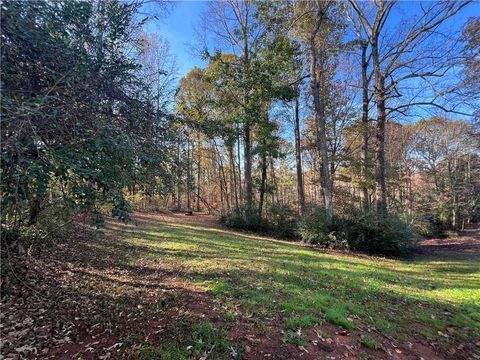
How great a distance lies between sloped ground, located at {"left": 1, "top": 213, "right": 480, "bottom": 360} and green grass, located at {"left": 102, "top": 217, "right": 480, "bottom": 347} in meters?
0.03

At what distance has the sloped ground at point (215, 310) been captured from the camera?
3.23 m

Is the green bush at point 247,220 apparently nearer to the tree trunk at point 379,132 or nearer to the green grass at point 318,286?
the tree trunk at point 379,132

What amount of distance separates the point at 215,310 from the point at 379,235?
9591mm

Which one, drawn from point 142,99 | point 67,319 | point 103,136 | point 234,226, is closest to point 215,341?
point 67,319

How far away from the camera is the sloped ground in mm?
3228

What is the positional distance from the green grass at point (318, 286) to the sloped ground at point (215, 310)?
3 cm

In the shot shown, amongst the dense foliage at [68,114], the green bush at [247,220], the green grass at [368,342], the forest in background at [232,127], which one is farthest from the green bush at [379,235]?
the dense foliage at [68,114]

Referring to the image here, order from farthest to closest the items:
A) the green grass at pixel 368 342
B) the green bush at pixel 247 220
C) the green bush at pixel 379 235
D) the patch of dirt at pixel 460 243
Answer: the green bush at pixel 247 220 < the patch of dirt at pixel 460 243 < the green bush at pixel 379 235 < the green grass at pixel 368 342

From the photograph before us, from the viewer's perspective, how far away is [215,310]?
401 cm

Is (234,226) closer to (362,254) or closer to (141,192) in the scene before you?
(362,254)

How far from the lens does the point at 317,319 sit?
158 inches

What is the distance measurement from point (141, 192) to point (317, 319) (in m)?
3.09

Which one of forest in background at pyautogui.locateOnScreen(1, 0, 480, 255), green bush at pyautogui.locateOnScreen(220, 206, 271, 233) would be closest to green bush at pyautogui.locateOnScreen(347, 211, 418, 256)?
forest in background at pyautogui.locateOnScreen(1, 0, 480, 255)

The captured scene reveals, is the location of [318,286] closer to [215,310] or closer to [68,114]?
[215,310]
